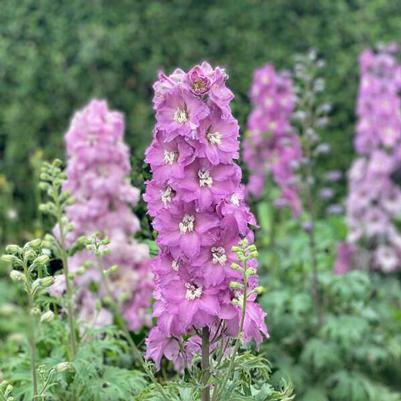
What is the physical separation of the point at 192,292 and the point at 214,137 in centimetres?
41

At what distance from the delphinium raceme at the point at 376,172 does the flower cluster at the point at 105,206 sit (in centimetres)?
242

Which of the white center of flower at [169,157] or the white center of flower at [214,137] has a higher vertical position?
the white center of flower at [214,137]

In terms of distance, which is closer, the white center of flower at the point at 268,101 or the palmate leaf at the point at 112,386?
the palmate leaf at the point at 112,386

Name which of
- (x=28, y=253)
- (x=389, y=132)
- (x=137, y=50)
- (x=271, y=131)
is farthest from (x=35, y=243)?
(x=137, y=50)

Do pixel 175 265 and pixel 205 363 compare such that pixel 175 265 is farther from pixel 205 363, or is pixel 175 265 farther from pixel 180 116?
pixel 180 116

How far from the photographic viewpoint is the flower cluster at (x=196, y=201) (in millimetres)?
2293

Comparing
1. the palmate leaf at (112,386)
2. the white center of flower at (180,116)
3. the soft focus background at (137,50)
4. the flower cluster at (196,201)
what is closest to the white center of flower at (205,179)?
the flower cluster at (196,201)

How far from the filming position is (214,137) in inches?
91.2

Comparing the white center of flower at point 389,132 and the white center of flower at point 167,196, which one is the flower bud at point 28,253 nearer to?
the white center of flower at point 167,196

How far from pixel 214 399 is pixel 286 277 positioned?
331 centimetres

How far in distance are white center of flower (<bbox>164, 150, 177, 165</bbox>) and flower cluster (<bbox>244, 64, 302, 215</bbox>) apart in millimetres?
3234

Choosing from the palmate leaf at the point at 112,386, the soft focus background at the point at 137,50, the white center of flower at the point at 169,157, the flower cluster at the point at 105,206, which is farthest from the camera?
the soft focus background at the point at 137,50

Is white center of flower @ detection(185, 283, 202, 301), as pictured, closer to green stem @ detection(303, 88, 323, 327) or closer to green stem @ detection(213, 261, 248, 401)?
green stem @ detection(213, 261, 248, 401)

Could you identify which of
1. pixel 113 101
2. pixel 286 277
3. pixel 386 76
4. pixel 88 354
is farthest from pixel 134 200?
pixel 113 101
